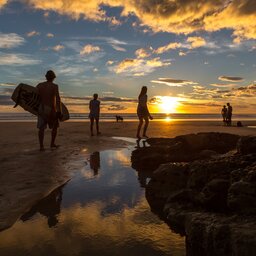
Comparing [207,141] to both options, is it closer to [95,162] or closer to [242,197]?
[95,162]

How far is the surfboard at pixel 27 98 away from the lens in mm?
9509

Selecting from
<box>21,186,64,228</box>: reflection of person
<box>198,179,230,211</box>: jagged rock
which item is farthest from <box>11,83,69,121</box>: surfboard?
<box>198,179,230,211</box>: jagged rock

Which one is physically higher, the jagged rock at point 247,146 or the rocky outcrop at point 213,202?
the jagged rock at point 247,146

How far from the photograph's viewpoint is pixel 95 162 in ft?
24.4

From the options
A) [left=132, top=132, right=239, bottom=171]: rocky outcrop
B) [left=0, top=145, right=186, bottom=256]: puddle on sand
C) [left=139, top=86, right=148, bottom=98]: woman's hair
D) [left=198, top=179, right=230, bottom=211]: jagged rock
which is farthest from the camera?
[left=139, top=86, right=148, bottom=98]: woman's hair

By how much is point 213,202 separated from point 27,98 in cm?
763

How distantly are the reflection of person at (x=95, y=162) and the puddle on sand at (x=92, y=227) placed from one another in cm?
123

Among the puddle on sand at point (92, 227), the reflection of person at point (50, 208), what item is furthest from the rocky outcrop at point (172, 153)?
the reflection of person at point (50, 208)

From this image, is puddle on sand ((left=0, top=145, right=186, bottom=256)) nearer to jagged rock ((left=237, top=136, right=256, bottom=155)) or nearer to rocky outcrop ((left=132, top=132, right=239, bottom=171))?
jagged rock ((left=237, top=136, right=256, bottom=155))

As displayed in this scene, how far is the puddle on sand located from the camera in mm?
2992

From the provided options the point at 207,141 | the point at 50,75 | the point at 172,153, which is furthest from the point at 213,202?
the point at 50,75

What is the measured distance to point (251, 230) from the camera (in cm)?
258

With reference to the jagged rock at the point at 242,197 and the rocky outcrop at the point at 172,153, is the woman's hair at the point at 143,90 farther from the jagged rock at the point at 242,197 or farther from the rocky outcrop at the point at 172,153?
the jagged rock at the point at 242,197

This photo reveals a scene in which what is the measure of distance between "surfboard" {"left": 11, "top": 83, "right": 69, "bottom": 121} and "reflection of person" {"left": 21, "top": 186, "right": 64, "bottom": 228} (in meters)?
5.05
